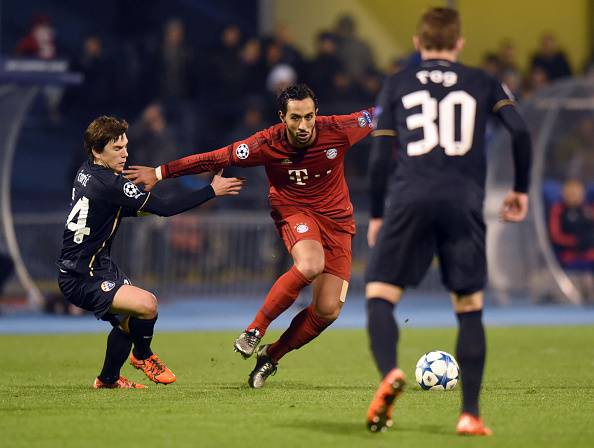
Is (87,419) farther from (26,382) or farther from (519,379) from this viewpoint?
(519,379)

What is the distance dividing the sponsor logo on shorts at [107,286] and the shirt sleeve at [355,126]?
2.08m

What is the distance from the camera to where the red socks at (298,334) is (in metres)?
9.12

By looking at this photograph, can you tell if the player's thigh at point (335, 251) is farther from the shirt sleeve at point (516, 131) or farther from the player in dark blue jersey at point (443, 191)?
the shirt sleeve at point (516, 131)

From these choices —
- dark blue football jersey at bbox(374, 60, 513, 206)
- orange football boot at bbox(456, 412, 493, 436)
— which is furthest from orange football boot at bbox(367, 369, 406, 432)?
dark blue football jersey at bbox(374, 60, 513, 206)

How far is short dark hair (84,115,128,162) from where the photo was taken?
8.71 m

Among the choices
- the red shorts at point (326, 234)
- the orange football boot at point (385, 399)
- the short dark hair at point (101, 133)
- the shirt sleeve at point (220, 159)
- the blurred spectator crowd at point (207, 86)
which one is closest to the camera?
the orange football boot at point (385, 399)

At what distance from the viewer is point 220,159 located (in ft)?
29.6

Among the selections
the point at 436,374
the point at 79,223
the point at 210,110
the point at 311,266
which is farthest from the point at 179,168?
the point at 210,110

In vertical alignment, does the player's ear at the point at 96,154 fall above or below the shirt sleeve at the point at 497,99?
below

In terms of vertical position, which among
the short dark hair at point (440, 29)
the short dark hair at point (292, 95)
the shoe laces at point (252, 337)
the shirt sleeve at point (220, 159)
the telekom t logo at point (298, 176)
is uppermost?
the short dark hair at point (440, 29)

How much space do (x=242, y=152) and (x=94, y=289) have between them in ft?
4.70

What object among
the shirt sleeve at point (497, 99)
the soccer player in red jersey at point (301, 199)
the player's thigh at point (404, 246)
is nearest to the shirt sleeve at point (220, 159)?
the soccer player in red jersey at point (301, 199)

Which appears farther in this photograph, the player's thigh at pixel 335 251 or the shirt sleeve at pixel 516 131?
the player's thigh at pixel 335 251

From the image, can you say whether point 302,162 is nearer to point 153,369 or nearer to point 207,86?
point 153,369
